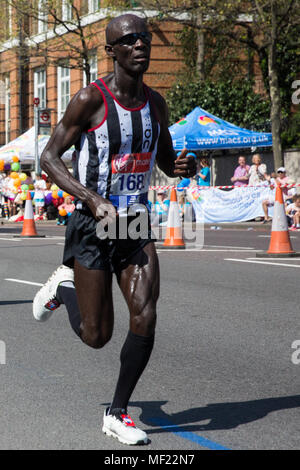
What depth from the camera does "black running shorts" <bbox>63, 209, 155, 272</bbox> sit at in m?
4.50

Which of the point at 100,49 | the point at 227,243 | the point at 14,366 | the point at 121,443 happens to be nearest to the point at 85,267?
the point at 121,443

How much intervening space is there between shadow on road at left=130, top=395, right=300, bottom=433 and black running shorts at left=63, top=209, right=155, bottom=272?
823 mm

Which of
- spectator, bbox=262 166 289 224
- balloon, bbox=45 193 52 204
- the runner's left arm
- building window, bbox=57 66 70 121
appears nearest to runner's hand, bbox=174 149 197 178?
the runner's left arm

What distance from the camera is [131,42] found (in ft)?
14.5

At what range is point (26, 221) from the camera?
1977 centimetres

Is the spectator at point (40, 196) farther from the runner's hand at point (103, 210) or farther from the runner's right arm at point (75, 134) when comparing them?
the runner's hand at point (103, 210)

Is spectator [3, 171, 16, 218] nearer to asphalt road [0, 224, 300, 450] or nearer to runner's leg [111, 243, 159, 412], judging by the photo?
asphalt road [0, 224, 300, 450]

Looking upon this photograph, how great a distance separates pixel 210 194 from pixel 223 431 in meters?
19.6

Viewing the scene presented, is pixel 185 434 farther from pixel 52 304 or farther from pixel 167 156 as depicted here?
pixel 167 156

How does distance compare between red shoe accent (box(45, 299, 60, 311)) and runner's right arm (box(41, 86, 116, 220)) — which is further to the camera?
red shoe accent (box(45, 299, 60, 311))

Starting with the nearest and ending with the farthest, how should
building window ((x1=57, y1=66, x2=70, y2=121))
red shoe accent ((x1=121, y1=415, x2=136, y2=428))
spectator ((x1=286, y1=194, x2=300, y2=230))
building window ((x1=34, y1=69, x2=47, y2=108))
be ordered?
red shoe accent ((x1=121, y1=415, x2=136, y2=428)), spectator ((x1=286, y1=194, x2=300, y2=230)), building window ((x1=57, y1=66, x2=70, y2=121)), building window ((x1=34, y1=69, x2=47, y2=108))

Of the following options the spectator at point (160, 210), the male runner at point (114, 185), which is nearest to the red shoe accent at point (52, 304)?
the male runner at point (114, 185)

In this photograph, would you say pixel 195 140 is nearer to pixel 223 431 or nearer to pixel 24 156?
pixel 24 156

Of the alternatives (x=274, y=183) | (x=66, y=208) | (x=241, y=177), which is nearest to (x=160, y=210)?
(x=241, y=177)
